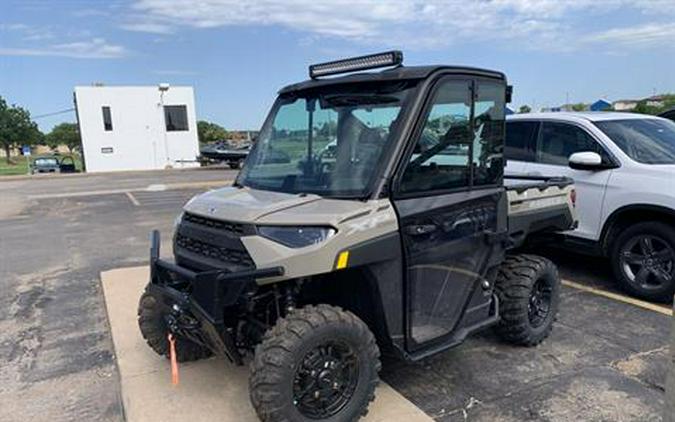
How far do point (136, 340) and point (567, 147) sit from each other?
16.3ft

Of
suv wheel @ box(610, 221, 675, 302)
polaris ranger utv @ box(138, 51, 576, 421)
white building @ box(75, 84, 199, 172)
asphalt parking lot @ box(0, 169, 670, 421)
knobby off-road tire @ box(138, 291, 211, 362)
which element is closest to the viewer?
polaris ranger utv @ box(138, 51, 576, 421)

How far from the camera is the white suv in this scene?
5230 millimetres

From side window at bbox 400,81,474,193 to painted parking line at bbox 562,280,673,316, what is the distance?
288cm

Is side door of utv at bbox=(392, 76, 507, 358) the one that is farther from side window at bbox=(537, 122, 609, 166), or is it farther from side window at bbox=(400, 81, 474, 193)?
side window at bbox=(537, 122, 609, 166)

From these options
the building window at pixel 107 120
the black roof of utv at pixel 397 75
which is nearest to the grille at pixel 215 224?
the black roof of utv at pixel 397 75

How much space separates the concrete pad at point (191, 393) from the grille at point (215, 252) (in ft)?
3.34

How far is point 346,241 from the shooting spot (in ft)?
9.71

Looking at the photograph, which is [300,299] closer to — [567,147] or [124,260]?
[567,147]

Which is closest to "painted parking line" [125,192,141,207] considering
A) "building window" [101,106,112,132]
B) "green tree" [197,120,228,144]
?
"building window" [101,106,112,132]

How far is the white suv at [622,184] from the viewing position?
5.23m

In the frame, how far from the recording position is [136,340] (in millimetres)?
4609

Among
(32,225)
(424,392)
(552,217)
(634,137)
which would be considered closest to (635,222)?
(634,137)

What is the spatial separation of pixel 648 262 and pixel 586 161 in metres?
1.16

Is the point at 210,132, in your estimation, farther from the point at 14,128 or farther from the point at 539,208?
the point at 539,208
